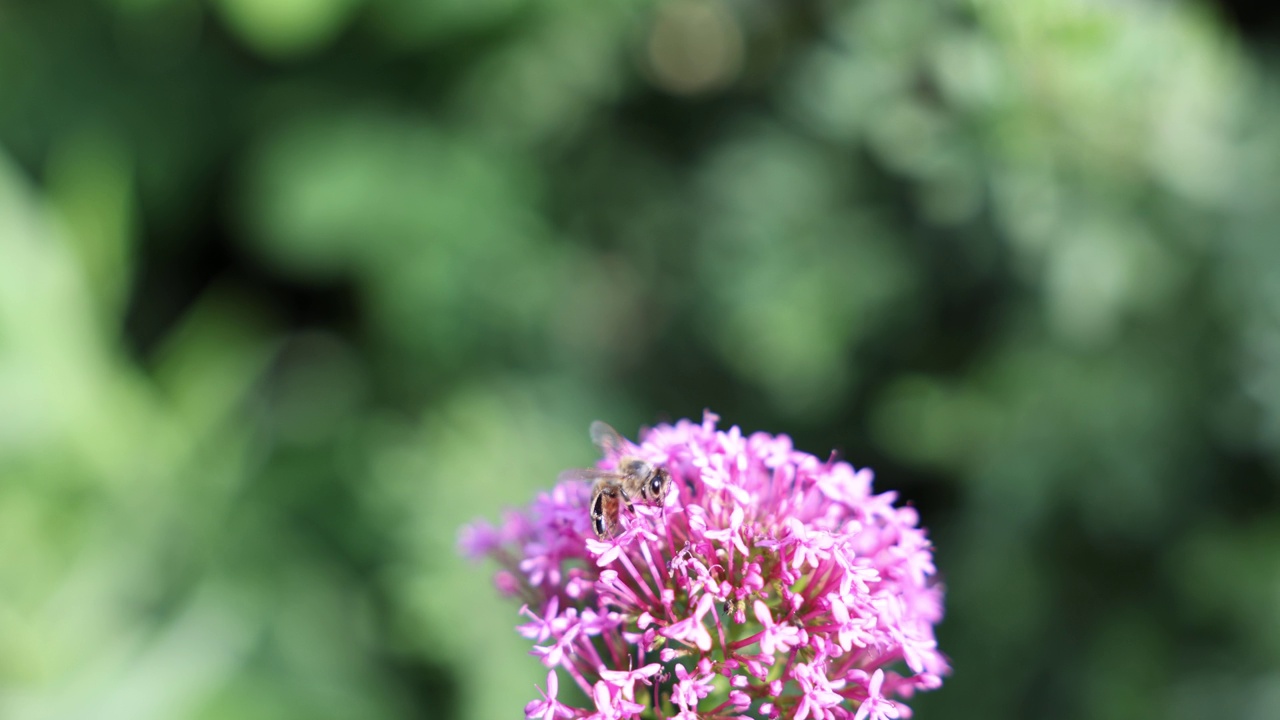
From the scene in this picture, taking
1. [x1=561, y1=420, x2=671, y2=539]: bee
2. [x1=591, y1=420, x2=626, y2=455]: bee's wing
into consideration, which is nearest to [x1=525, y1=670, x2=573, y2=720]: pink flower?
[x1=561, y1=420, x2=671, y2=539]: bee

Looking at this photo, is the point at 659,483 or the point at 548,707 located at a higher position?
the point at 659,483

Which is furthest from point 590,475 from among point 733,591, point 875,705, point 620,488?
point 875,705

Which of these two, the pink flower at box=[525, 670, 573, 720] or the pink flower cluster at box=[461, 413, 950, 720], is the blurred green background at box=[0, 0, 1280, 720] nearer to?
the pink flower cluster at box=[461, 413, 950, 720]

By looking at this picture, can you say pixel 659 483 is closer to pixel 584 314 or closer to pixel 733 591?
pixel 733 591

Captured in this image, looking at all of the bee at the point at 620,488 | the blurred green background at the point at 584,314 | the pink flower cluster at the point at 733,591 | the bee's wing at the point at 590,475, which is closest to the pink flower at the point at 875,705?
the pink flower cluster at the point at 733,591

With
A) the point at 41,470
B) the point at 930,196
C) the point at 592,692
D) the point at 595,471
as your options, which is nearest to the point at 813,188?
the point at 930,196

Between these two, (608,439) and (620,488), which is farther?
(608,439)

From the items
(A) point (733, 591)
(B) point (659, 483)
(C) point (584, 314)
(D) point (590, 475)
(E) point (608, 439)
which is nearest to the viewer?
(A) point (733, 591)
